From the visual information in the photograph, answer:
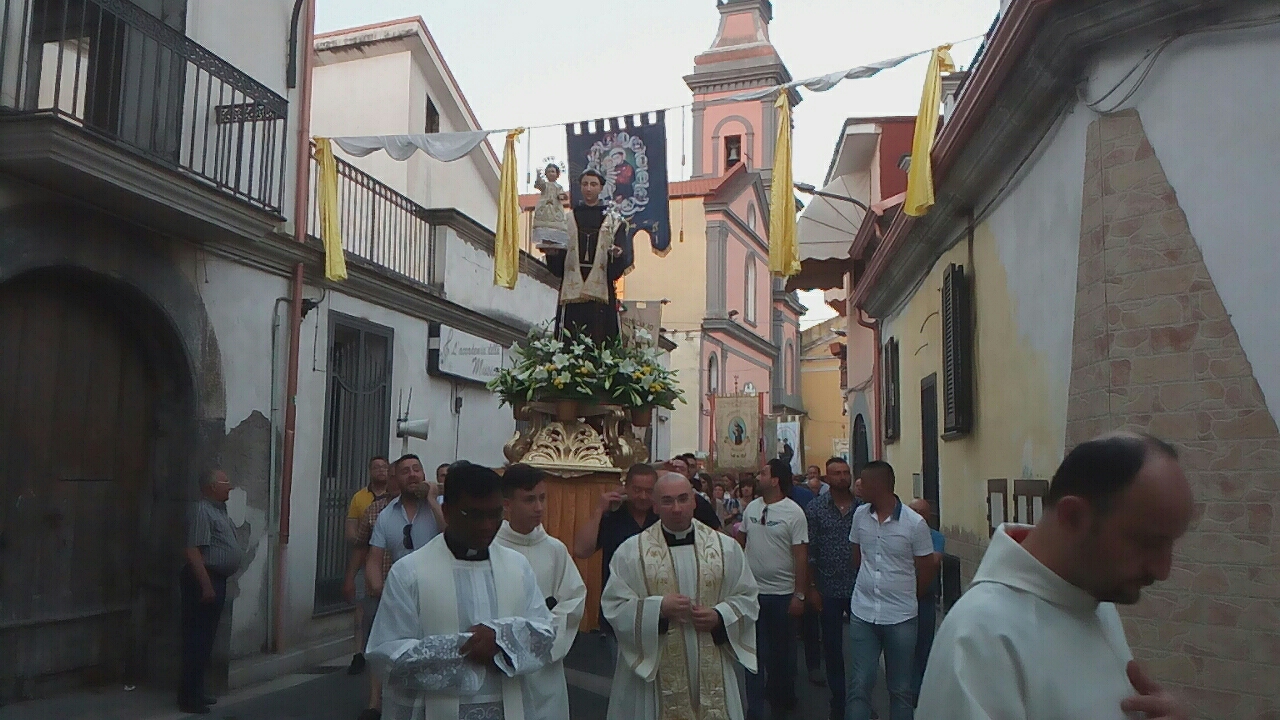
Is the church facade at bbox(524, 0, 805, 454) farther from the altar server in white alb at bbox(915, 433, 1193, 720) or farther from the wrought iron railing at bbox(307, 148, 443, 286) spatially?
the altar server in white alb at bbox(915, 433, 1193, 720)

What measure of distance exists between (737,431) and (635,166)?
1718cm

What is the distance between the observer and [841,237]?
15.9 meters

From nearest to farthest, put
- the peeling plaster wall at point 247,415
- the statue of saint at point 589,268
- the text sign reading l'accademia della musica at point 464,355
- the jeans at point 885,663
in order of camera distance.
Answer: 1. the jeans at point 885,663
2. the peeling plaster wall at point 247,415
3. the statue of saint at point 589,268
4. the text sign reading l'accademia della musica at point 464,355

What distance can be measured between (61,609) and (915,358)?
28.6ft

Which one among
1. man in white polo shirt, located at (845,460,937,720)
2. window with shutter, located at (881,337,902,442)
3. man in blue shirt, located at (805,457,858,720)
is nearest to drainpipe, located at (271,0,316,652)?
man in blue shirt, located at (805,457,858,720)

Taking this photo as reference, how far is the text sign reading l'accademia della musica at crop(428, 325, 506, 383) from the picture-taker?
A: 12898mm

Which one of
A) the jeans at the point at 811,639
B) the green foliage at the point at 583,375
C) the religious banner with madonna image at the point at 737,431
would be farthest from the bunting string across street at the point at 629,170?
the religious banner with madonna image at the point at 737,431

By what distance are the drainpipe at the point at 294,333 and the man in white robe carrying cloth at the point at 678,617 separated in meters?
5.45

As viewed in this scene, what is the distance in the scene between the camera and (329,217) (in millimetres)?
9781

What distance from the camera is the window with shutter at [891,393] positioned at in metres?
13.3

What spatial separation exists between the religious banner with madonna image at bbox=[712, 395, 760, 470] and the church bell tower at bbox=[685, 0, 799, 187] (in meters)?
14.0

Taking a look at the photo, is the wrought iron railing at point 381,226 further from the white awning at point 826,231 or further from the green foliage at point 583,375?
the white awning at point 826,231

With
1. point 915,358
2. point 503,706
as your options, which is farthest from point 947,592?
point 503,706

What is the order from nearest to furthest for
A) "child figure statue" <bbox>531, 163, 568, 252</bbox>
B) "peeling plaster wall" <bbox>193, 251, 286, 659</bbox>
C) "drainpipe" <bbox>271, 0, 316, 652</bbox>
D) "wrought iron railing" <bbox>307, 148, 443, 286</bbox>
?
"peeling plaster wall" <bbox>193, 251, 286, 659</bbox> → "child figure statue" <bbox>531, 163, 568, 252</bbox> → "drainpipe" <bbox>271, 0, 316, 652</bbox> → "wrought iron railing" <bbox>307, 148, 443, 286</bbox>
